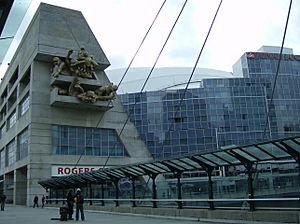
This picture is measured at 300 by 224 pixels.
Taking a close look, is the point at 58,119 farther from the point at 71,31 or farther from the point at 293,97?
the point at 293,97

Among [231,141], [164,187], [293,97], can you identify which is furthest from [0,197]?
[293,97]

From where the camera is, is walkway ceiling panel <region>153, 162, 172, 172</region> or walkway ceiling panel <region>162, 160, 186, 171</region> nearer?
walkway ceiling panel <region>162, 160, 186, 171</region>

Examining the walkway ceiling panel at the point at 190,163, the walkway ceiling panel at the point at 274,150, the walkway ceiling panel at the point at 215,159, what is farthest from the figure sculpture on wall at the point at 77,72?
the walkway ceiling panel at the point at 274,150

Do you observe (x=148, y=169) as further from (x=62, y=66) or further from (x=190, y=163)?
(x=62, y=66)

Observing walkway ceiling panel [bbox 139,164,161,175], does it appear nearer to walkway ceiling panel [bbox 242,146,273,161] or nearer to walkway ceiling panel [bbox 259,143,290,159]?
walkway ceiling panel [bbox 242,146,273,161]

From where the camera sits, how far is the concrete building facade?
4725cm

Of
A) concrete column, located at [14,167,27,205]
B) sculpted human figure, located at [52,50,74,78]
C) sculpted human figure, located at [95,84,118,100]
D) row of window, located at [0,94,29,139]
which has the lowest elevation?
concrete column, located at [14,167,27,205]

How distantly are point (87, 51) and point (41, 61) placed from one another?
6.54m

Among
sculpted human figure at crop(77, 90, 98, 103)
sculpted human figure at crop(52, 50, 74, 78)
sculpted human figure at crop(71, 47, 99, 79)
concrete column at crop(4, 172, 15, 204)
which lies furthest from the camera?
concrete column at crop(4, 172, 15, 204)

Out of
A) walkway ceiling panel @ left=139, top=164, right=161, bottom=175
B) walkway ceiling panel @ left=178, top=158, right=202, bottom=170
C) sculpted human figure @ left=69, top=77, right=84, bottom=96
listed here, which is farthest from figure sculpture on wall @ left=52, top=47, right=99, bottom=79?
walkway ceiling panel @ left=178, top=158, right=202, bottom=170

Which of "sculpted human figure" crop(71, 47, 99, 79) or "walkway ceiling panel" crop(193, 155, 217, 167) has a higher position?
"sculpted human figure" crop(71, 47, 99, 79)

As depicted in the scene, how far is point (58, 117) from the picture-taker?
1941 inches

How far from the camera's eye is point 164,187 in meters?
20.8

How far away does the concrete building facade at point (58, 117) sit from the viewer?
47250 millimetres
